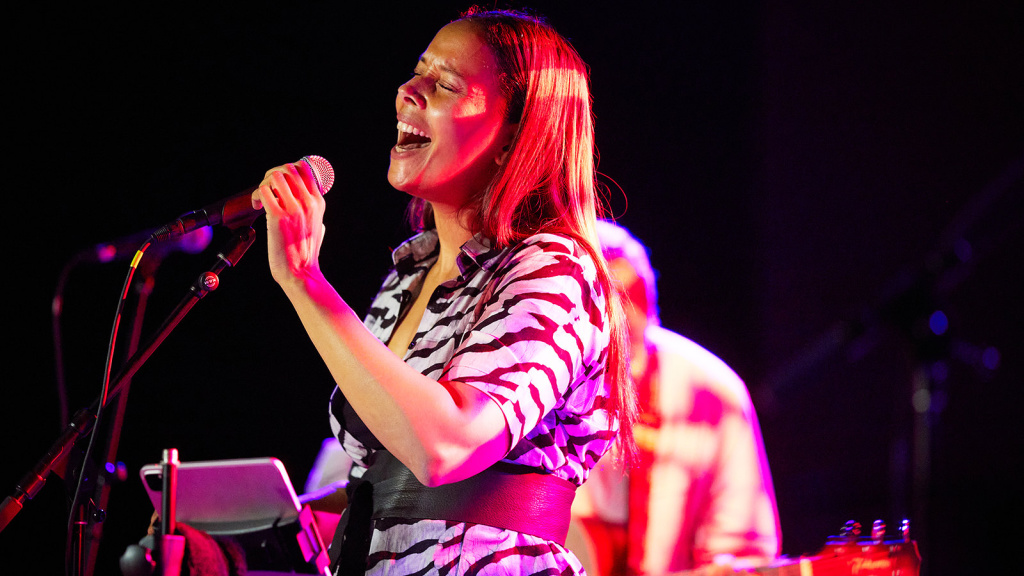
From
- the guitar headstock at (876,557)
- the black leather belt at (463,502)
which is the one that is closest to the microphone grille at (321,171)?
the black leather belt at (463,502)

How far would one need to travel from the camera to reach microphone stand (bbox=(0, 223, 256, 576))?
4.16ft

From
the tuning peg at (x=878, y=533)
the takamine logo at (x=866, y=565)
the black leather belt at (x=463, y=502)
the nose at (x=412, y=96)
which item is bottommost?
the takamine logo at (x=866, y=565)

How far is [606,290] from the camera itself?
1382mm

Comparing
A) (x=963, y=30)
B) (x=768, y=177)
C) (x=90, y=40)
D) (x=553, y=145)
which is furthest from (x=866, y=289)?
(x=90, y=40)

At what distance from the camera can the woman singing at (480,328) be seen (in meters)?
1.10

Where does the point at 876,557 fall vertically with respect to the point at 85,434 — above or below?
below

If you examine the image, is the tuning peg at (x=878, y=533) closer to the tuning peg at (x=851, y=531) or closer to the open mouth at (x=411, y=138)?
the tuning peg at (x=851, y=531)

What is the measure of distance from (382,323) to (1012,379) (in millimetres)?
2719

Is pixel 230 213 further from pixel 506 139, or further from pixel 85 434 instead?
pixel 506 139

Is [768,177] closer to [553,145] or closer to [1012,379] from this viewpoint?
[1012,379]

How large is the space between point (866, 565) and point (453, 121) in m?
0.97

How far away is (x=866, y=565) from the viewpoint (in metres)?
1.32

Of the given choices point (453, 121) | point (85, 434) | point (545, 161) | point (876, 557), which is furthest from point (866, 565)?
point (85, 434)

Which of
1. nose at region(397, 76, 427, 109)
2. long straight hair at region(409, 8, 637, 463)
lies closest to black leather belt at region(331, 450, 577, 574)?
long straight hair at region(409, 8, 637, 463)
